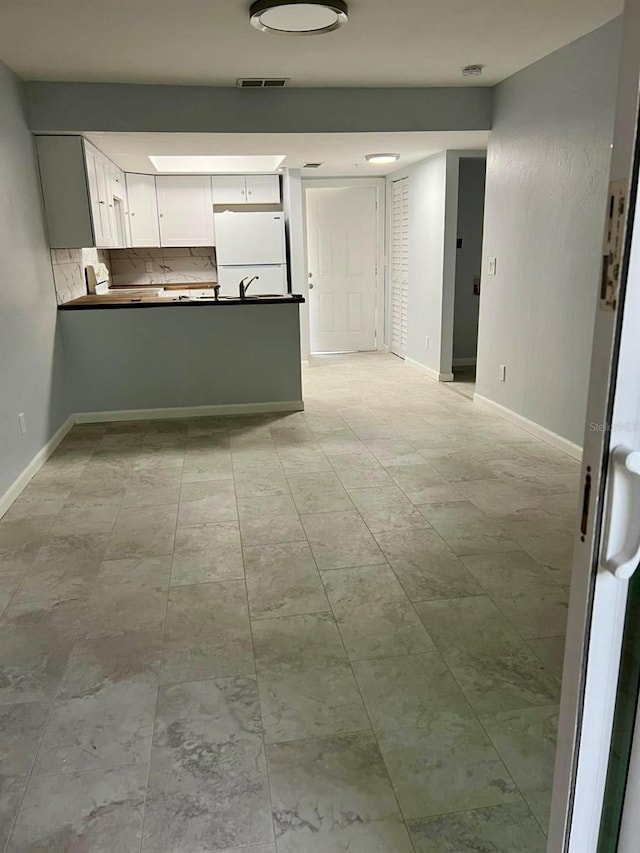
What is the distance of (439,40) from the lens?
3385 mm

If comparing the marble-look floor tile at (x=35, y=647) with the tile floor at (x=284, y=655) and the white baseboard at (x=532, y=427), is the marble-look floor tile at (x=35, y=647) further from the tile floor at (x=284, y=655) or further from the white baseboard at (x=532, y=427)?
the white baseboard at (x=532, y=427)

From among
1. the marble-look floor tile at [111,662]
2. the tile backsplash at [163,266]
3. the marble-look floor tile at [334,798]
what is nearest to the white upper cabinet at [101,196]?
the tile backsplash at [163,266]

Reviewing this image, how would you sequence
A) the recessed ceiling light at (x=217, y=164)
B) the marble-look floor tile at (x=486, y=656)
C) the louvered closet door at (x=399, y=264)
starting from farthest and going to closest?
the louvered closet door at (x=399, y=264) → the recessed ceiling light at (x=217, y=164) → the marble-look floor tile at (x=486, y=656)

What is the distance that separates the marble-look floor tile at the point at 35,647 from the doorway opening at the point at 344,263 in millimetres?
5867

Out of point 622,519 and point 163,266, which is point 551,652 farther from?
point 163,266

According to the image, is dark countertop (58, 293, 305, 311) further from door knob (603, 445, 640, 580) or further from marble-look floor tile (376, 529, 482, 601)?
door knob (603, 445, 640, 580)

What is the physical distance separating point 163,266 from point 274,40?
4.31 meters

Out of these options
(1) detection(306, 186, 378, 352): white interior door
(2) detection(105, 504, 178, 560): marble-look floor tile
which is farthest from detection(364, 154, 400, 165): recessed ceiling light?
(2) detection(105, 504, 178, 560): marble-look floor tile

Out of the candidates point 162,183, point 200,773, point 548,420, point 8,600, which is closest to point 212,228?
point 162,183

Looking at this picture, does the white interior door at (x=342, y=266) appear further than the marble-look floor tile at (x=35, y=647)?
Yes

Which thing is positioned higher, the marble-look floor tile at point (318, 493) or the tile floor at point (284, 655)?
the tile floor at point (284, 655)

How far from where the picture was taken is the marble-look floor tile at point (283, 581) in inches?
89.4

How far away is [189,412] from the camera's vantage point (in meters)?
5.01

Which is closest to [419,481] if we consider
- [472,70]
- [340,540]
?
[340,540]
